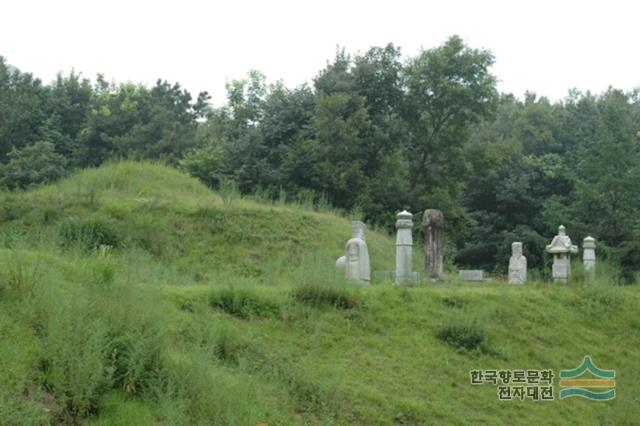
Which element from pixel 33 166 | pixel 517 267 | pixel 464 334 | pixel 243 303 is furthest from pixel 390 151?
pixel 243 303

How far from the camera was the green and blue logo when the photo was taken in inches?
422

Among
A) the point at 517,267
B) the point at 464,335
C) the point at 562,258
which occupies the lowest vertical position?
the point at 464,335

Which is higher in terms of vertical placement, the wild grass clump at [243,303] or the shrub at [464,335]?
the wild grass clump at [243,303]

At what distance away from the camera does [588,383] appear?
436 inches

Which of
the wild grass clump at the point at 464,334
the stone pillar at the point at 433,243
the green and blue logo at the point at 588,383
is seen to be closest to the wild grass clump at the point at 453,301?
the wild grass clump at the point at 464,334

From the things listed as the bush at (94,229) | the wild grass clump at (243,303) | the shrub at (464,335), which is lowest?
the shrub at (464,335)

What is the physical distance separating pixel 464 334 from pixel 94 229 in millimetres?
9284

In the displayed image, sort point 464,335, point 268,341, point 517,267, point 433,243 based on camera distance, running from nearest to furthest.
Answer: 1. point 268,341
2. point 464,335
3. point 433,243
4. point 517,267

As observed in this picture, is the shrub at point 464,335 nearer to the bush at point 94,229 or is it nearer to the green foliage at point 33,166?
the bush at point 94,229

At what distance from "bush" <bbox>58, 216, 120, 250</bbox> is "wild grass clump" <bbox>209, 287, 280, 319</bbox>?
6.66 m

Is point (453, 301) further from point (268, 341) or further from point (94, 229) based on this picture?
point (94, 229)

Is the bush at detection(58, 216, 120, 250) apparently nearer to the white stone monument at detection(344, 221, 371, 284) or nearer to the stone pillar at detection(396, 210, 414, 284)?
the white stone monument at detection(344, 221, 371, 284)

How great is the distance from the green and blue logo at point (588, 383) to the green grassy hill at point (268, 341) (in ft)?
0.48

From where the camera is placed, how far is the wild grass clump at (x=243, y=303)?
33.3ft
